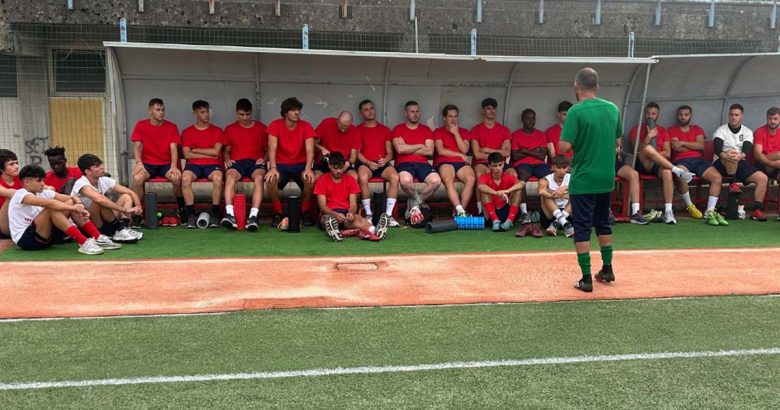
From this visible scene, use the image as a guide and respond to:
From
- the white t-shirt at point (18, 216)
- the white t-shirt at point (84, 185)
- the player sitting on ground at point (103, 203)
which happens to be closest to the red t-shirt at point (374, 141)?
the player sitting on ground at point (103, 203)

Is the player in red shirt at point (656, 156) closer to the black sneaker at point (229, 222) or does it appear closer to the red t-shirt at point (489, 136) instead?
the red t-shirt at point (489, 136)

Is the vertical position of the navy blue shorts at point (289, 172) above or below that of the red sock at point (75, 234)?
above

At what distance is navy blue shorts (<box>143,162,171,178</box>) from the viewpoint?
8.47 m

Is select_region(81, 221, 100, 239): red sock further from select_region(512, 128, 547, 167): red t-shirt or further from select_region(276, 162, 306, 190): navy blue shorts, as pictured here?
select_region(512, 128, 547, 167): red t-shirt

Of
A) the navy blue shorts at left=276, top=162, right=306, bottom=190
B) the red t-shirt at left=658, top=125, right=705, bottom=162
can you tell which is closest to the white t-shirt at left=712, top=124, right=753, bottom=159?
the red t-shirt at left=658, top=125, right=705, bottom=162

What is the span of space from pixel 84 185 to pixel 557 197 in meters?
5.85

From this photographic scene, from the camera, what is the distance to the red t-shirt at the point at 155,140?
8.47 meters

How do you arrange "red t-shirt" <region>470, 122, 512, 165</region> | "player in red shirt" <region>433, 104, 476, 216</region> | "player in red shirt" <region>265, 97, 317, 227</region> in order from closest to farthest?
"player in red shirt" <region>265, 97, 317, 227</region> < "player in red shirt" <region>433, 104, 476, 216</region> < "red t-shirt" <region>470, 122, 512, 165</region>

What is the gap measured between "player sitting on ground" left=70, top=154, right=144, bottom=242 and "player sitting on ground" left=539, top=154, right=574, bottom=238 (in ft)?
16.8

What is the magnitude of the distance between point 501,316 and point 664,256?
305 centimetres

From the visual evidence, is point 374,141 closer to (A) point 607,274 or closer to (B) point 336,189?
(B) point 336,189

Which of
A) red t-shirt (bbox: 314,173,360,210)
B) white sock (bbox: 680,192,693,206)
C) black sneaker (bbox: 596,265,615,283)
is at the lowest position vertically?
black sneaker (bbox: 596,265,615,283)

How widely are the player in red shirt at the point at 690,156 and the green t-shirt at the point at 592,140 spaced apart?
4862mm

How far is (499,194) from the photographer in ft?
27.4
